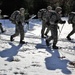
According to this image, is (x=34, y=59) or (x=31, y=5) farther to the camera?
(x=31, y=5)

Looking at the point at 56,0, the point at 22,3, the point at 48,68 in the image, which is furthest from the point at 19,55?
the point at 56,0

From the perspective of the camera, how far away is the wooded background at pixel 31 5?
123 ft

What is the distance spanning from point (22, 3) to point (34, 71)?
2910 centimetres

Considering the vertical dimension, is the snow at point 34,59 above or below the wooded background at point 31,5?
above

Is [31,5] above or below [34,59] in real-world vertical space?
below

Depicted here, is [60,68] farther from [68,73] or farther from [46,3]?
[46,3]

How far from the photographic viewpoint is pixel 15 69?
9570 millimetres

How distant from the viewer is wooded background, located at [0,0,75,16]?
37531 millimetres

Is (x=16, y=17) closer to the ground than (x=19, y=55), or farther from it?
farther from it

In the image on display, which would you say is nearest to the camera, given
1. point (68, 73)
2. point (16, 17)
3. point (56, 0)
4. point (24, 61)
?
point (68, 73)

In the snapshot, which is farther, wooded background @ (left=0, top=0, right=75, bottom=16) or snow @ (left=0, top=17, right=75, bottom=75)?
wooded background @ (left=0, top=0, right=75, bottom=16)

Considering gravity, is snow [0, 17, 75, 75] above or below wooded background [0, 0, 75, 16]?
above

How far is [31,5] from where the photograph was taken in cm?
3931

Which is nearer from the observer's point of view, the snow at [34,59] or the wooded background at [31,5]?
the snow at [34,59]
